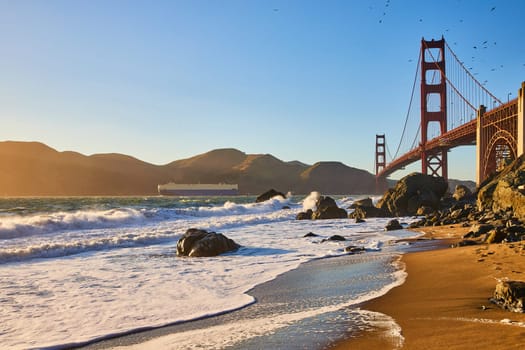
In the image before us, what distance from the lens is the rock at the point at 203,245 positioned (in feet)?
38.8

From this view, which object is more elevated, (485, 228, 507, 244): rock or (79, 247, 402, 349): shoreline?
(485, 228, 507, 244): rock

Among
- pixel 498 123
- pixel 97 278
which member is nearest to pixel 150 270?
pixel 97 278

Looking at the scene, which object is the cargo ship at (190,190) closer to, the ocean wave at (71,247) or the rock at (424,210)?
the rock at (424,210)

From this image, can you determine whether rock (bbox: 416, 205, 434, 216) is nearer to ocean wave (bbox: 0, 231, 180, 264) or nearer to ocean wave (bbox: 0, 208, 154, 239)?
ocean wave (bbox: 0, 208, 154, 239)

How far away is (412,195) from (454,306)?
28098mm

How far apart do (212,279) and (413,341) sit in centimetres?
480

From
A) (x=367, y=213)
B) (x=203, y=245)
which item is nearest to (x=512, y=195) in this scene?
(x=367, y=213)

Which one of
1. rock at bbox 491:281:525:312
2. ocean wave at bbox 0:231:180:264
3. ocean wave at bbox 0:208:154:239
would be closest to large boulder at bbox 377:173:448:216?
ocean wave at bbox 0:208:154:239

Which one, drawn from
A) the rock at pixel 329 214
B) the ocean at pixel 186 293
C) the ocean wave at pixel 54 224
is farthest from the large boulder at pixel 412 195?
the ocean at pixel 186 293

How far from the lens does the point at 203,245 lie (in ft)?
39.1

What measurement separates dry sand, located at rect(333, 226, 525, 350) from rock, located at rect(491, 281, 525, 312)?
9 cm

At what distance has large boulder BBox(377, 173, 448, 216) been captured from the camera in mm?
31266

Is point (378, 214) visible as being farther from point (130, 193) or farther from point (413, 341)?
point (130, 193)

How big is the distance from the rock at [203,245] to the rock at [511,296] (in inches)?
314
